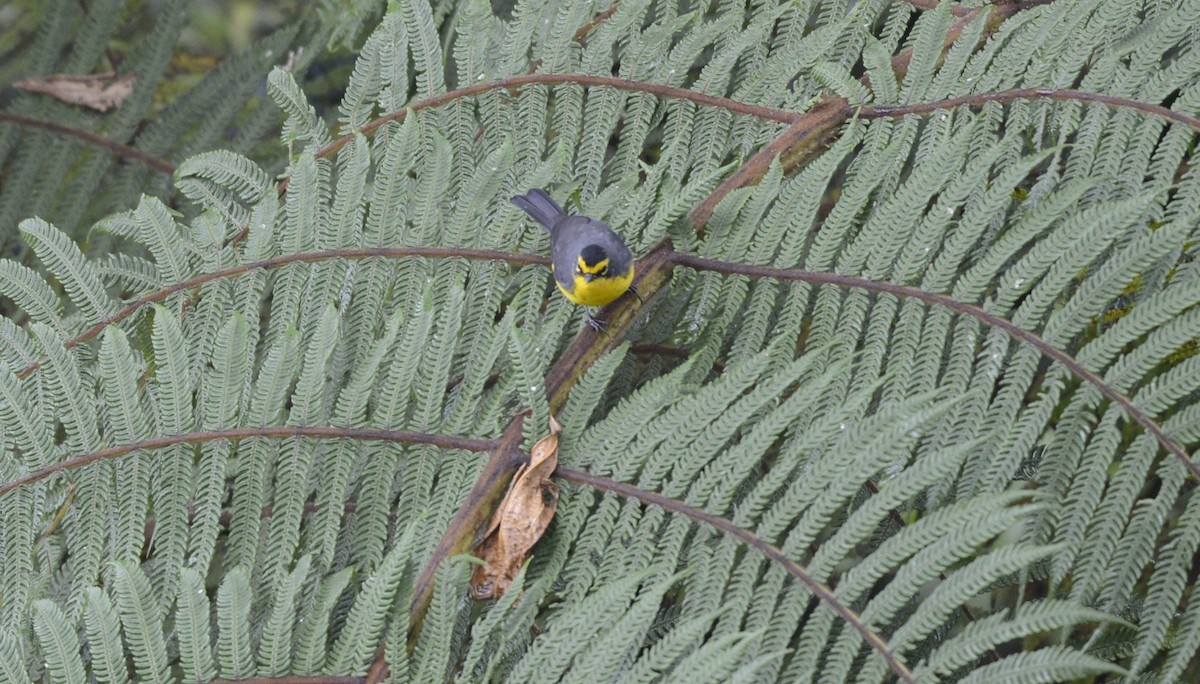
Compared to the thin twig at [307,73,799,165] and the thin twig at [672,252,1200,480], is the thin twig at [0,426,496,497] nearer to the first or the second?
the thin twig at [672,252,1200,480]

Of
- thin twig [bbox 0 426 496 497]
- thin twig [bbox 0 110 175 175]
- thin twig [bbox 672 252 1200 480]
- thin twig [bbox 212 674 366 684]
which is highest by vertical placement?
thin twig [bbox 0 110 175 175]

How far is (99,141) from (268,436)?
68.1 inches

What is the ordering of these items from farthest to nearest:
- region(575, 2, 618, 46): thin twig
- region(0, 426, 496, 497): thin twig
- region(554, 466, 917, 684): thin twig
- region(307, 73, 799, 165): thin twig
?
region(575, 2, 618, 46): thin twig < region(307, 73, 799, 165): thin twig < region(0, 426, 496, 497): thin twig < region(554, 466, 917, 684): thin twig

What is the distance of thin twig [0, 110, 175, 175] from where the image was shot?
297 centimetres

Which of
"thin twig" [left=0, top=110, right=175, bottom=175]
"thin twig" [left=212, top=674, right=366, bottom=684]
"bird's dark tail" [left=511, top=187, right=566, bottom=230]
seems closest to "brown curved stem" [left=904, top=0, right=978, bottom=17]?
"bird's dark tail" [left=511, top=187, right=566, bottom=230]

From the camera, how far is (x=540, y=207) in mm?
1850

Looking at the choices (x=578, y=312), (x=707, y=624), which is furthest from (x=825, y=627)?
(x=578, y=312)

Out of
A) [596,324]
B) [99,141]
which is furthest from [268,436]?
[99,141]

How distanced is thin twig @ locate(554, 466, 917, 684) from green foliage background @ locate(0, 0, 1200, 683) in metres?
0.01

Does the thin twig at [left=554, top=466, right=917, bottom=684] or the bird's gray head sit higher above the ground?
the bird's gray head

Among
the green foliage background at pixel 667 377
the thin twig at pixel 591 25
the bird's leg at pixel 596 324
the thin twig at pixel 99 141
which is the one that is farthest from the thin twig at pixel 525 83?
the thin twig at pixel 99 141

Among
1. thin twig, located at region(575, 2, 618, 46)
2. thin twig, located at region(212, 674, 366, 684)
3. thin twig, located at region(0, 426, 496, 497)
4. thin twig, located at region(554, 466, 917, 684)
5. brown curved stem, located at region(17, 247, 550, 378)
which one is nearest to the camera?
thin twig, located at region(554, 466, 917, 684)

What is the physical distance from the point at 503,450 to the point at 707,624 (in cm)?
40

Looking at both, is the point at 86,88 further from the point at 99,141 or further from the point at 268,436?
the point at 268,436
